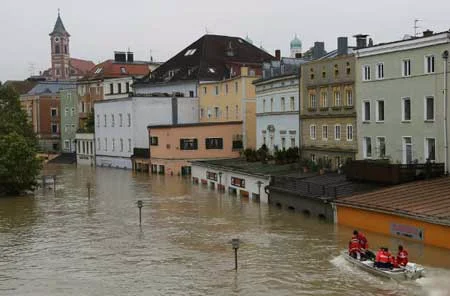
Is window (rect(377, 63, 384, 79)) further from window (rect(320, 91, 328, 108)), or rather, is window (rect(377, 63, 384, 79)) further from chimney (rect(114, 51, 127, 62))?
chimney (rect(114, 51, 127, 62))

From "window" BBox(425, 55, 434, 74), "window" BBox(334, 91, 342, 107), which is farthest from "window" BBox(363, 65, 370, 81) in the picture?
"window" BBox(425, 55, 434, 74)

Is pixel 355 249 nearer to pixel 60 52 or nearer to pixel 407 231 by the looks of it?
pixel 407 231

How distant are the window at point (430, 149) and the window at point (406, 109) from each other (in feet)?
6.90

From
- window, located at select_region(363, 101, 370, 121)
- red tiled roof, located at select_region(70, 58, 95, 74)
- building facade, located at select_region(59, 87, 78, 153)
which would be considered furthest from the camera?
red tiled roof, located at select_region(70, 58, 95, 74)

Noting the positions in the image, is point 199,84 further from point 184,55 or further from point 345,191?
point 345,191

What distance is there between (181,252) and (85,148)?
65531 millimetres

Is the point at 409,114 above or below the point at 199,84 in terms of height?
below

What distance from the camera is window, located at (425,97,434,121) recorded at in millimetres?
37941

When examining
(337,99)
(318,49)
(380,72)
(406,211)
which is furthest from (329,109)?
(406,211)

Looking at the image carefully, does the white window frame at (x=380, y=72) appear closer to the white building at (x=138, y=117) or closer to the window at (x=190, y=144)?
the window at (x=190, y=144)

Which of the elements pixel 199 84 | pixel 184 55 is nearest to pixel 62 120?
pixel 184 55

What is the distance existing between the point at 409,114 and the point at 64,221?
21.6m

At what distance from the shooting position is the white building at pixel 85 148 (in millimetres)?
91125

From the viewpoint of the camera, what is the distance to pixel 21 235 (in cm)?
3572
